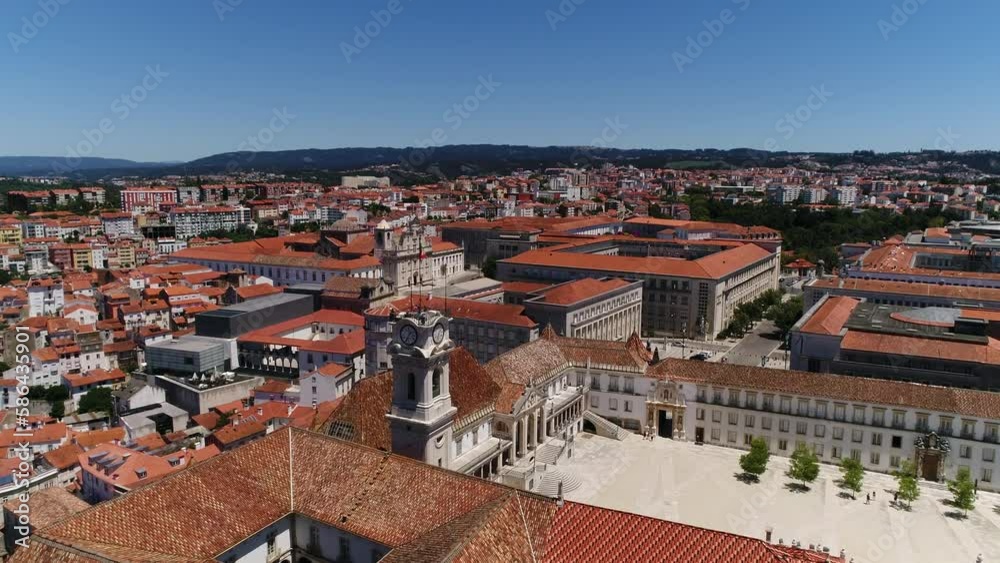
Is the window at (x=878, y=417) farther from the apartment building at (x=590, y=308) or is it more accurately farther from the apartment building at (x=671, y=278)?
the apartment building at (x=671, y=278)

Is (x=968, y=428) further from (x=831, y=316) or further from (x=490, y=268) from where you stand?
(x=490, y=268)

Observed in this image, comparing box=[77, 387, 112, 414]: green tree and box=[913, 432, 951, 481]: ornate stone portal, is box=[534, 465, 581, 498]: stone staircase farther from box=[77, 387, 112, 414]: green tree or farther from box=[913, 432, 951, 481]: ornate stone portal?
box=[77, 387, 112, 414]: green tree

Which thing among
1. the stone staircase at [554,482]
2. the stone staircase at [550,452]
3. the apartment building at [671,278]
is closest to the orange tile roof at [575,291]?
the apartment building at [671,278]

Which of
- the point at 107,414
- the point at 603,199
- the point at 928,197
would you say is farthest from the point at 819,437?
the point at 928,197

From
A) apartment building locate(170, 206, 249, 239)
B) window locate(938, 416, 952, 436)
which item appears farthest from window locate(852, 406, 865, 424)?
apartment building locate(170, 206, 249, 239)

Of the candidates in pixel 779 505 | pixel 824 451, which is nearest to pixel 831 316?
pixel 824 451

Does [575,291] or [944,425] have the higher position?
[575,291]
